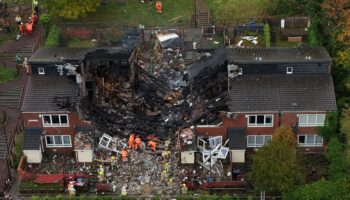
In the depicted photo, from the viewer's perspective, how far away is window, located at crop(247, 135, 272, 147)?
6569 cm

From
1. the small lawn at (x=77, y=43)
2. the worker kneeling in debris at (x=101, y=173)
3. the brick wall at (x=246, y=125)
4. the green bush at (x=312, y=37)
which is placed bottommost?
the worker kneeling in debris at (x=101, y=173)

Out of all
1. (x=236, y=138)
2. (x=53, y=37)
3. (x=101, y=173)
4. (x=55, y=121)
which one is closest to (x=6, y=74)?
(x=53, y=37)

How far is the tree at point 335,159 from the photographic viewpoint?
199 ft

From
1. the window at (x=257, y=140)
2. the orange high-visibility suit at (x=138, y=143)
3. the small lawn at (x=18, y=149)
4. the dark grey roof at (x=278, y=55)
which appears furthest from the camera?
the small lawn at (x=18, y=149)

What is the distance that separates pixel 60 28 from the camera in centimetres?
8081

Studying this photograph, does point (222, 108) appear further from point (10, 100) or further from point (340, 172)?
point (10, 100)

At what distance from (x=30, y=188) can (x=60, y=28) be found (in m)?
24.2

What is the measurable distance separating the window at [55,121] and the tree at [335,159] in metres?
23.8

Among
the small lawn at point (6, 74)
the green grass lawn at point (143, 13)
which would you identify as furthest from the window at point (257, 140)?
the small lawn at point (6, 74)

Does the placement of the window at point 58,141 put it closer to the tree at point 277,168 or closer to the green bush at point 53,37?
the green bush at point 53,37

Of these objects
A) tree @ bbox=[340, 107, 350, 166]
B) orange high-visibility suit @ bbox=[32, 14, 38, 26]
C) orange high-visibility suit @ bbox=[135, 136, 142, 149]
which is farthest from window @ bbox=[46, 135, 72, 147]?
tree @ bbox=[340, 107, 350, 166]

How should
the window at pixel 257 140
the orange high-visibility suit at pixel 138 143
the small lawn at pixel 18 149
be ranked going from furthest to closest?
1. the small lawn at pixel 18 149
2. the orange high-visibility suit at pixel 138 143
3. the window at pixel 257 140

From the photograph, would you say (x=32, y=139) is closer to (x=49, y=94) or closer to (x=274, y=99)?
(x=49, y=94)

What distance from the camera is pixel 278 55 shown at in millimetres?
68000
